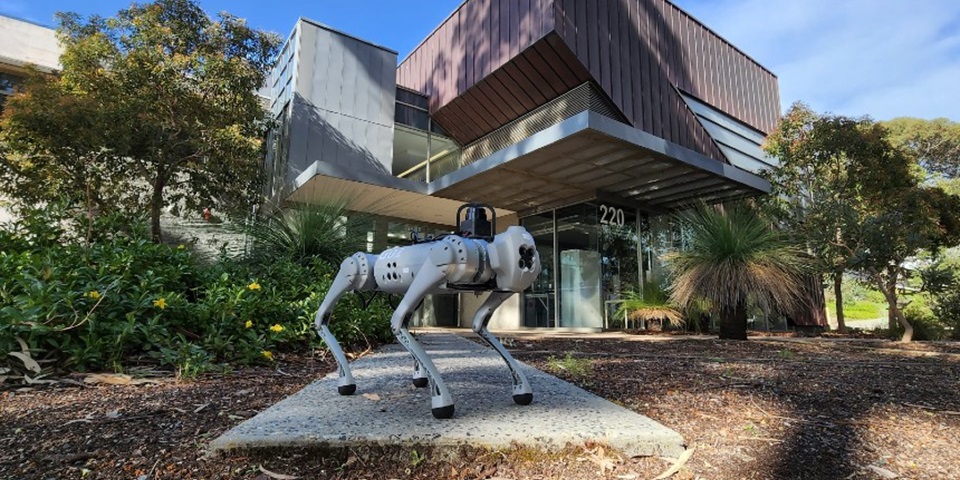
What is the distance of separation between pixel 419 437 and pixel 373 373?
5.24 feet

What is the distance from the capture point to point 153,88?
8.14 meters

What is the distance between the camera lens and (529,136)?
9.69 meters

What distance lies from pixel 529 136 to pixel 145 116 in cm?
656

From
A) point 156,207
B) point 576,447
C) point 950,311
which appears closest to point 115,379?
point 576,447

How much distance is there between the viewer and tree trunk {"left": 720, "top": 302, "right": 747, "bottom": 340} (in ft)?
21.6

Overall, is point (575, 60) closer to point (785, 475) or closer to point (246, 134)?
point (246, 134)

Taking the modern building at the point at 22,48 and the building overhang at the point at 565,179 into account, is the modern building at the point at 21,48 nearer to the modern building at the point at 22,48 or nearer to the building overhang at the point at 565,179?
the modern building at the point at 22,48

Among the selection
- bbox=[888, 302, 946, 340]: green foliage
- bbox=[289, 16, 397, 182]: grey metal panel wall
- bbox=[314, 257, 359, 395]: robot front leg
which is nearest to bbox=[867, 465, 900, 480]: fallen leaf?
bbox=[314, 257, 359, 395]: robot front leg

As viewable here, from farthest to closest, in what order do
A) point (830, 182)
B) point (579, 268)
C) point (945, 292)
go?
1. point (579, 268)
2. point (830, 182)
3. point (945, 292)

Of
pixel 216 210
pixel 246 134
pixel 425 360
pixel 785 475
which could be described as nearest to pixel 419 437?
pixel 425 360

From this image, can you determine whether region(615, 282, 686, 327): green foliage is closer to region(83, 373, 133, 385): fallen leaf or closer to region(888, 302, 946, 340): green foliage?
region(888, 302, 946, 340): green foliage

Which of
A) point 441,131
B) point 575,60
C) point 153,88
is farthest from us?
point 441,131

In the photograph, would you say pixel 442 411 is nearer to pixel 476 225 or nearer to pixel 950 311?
pixel 476 225

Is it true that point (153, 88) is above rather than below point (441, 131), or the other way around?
below
